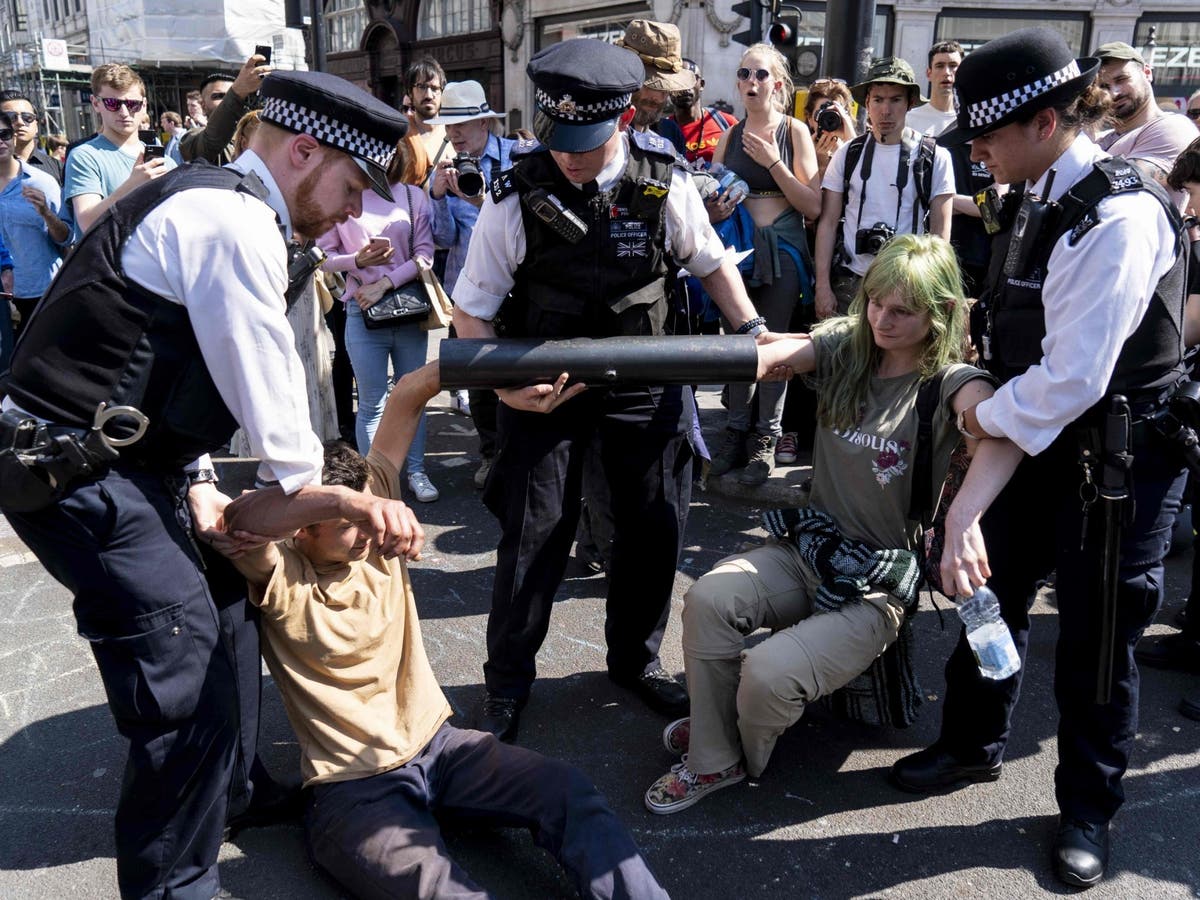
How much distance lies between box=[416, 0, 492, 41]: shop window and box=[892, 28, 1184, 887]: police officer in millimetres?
21771

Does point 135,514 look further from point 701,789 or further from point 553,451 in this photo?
point 701,789

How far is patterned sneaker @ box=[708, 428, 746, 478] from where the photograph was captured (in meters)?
5.29

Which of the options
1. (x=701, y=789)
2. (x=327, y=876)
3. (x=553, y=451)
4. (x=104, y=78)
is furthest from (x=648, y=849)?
(x=104, y=78)

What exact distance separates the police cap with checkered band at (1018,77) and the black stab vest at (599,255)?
2.93 ft

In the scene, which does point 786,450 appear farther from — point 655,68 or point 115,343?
point 115,343

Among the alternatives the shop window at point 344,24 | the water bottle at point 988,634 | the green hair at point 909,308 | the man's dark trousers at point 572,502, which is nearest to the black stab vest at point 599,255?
the man's dark trousers at point 572,502

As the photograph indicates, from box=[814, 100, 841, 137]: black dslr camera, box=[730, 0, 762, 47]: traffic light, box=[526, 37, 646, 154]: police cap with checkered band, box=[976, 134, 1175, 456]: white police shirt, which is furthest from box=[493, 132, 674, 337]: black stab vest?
box=[730, 0, 762, 47]: traffic light

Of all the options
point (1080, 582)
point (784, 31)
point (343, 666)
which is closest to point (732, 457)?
point (1080, 582)

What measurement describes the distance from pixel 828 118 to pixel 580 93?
3.34 m

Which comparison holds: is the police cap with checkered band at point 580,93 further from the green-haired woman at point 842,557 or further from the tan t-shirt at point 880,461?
the tan t-shirt at point 880,461

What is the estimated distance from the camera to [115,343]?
1882mm

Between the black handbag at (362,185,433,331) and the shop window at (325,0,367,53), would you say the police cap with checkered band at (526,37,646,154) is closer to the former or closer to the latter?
the black handbag at (362,185,433,331)

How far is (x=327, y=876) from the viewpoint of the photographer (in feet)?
8.07

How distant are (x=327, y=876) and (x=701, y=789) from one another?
40.3 inches
